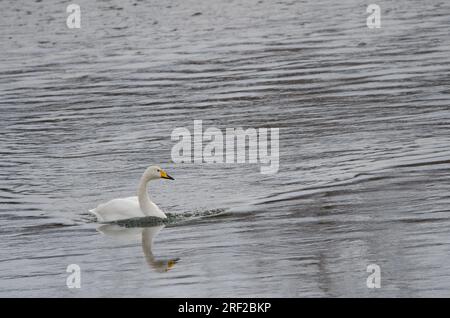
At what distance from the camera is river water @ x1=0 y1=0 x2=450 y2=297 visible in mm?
12312

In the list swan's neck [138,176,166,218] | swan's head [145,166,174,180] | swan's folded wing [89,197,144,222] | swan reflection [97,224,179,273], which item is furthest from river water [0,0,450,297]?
swan's head [145,166,174,180]

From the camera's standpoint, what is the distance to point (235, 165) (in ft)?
57.2

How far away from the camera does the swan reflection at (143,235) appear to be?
12.8 meters

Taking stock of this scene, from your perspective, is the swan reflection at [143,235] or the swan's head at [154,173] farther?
the swan's head at [154,173]

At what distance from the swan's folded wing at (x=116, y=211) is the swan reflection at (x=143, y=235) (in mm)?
127

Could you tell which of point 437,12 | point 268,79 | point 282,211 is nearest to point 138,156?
point 282,211

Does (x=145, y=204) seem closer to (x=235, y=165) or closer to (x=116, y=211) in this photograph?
(x=116, y=211)

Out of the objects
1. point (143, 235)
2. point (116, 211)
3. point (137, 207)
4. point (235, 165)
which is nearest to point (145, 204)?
point (137, 207)

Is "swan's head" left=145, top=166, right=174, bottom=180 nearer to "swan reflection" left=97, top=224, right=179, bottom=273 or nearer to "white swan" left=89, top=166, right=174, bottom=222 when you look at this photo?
"white swan" left=89, top=166, right=174, bottom=222

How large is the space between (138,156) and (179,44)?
34.3ft

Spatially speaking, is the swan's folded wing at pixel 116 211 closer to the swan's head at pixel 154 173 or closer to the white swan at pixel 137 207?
the white swan at pixel 137 207

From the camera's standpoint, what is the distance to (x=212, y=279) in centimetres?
1184

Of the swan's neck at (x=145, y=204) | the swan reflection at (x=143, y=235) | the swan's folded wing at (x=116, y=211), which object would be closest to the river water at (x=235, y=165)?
the swan reflection at (x=143, y=235)

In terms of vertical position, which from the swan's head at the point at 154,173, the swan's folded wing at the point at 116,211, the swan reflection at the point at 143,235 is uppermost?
the swan's head at the point at 154,173
